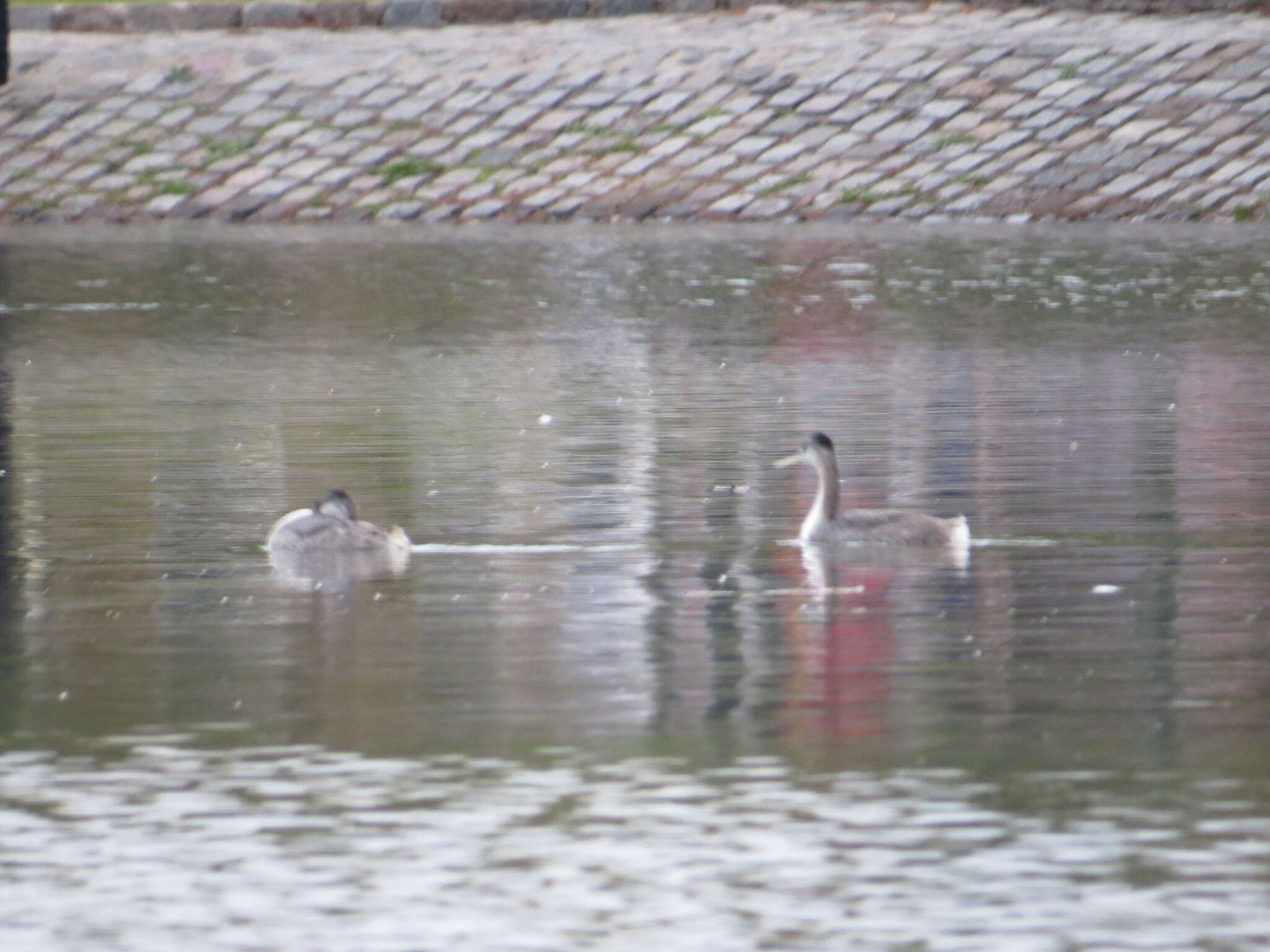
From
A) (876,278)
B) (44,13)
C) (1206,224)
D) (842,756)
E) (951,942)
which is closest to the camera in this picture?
(951,942)

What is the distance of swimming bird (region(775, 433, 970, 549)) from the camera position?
40.4 ft

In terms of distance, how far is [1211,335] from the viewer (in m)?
22.5

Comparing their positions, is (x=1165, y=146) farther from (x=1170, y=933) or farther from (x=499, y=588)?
(x=1170, y=933)

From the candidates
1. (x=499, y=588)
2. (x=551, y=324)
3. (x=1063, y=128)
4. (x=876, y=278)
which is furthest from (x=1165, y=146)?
(x=499, y=588)

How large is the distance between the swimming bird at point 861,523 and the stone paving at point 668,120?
23.6 meters

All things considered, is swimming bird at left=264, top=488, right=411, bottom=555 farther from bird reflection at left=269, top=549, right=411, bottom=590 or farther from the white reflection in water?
the white reflection in water

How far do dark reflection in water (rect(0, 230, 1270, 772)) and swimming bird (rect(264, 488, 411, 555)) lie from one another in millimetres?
120

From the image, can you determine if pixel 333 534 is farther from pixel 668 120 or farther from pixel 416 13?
pixel 416 13

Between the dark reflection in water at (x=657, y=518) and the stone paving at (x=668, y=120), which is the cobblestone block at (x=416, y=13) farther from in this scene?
the dark reflection in water at (x=657, y=518)

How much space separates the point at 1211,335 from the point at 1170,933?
52.2 ft

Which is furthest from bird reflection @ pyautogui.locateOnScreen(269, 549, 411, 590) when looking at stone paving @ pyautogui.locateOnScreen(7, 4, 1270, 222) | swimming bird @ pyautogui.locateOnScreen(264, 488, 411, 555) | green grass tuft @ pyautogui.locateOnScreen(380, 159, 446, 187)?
green grass tuft @ pyautogui.locateOnScreen(380, 159, 446, 187)

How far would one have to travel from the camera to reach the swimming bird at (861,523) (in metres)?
12.3

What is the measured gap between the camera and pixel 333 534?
12.3 m

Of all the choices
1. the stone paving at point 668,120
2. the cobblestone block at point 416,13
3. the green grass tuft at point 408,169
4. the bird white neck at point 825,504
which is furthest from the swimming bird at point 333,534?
the cobblestone block at point 416,13
